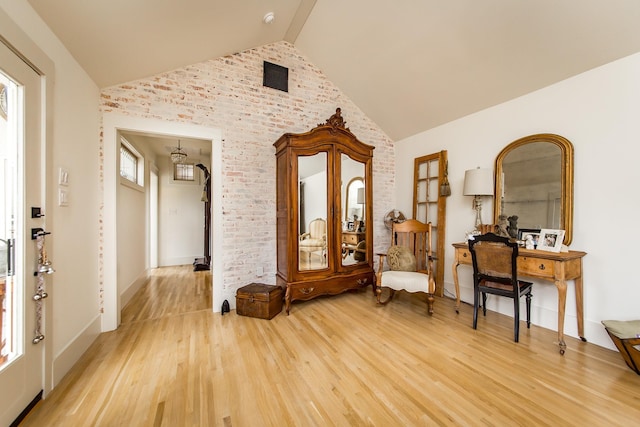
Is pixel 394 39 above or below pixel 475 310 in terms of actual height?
above

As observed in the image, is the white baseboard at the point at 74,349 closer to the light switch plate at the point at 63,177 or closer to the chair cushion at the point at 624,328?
the light switch plate at the point at 63,177

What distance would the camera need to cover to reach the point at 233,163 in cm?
322

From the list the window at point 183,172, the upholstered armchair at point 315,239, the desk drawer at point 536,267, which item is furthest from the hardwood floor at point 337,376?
the window at point 183,172

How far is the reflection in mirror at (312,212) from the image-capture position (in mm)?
3100

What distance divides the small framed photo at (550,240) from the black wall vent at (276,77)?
11.8 feet

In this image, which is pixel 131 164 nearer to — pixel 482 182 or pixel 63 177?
pixel 63 177

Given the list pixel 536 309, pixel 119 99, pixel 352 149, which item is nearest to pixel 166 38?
pixel 119 99

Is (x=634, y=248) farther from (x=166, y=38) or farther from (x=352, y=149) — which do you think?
(x=166, y=38)

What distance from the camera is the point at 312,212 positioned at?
3.18 metres

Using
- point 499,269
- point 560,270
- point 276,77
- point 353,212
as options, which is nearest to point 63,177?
point 276,77

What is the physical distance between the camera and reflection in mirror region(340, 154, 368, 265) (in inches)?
133

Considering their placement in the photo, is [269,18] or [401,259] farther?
[401,259]

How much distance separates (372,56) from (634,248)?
3.33 metres

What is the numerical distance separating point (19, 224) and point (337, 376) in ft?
→ 7.33
